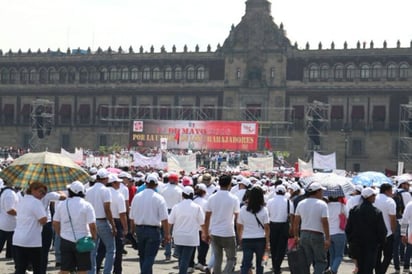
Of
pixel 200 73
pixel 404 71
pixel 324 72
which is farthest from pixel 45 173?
pixel 200 73

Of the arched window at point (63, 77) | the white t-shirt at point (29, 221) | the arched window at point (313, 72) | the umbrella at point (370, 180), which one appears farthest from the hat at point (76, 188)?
the arched window at point (63, 77)

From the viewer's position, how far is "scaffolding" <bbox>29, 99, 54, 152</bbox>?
73.6m

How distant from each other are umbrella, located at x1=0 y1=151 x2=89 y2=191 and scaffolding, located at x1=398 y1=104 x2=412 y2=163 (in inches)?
2104

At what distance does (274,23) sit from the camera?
72938mm

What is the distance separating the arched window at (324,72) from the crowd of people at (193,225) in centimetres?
5628

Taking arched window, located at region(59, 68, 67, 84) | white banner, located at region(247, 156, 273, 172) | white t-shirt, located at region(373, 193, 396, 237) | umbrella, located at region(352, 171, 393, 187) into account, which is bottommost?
white banner, located at region(247, 156, 273, 172)

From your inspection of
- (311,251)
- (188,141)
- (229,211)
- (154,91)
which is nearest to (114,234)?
(229,211)

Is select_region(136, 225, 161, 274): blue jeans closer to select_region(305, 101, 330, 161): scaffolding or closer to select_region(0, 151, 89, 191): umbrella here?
select_region(0, 151, 89, 191): umbrella

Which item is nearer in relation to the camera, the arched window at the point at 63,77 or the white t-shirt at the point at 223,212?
the white t-shirt at the point at 223,212

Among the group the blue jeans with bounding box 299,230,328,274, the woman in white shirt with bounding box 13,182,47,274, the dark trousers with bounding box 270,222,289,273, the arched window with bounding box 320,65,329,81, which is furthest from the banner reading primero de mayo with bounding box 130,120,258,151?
the woman in white shirt with bounding box 13,182,47,274

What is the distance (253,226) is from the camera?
44.9 feet

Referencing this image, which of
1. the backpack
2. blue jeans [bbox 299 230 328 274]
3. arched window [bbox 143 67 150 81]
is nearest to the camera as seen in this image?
blue jeans [bbox 299 230 328 274]

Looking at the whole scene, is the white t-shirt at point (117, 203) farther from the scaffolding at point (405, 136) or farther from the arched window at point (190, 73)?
the arched window at point (190, 73)

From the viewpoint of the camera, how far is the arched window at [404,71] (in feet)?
228
